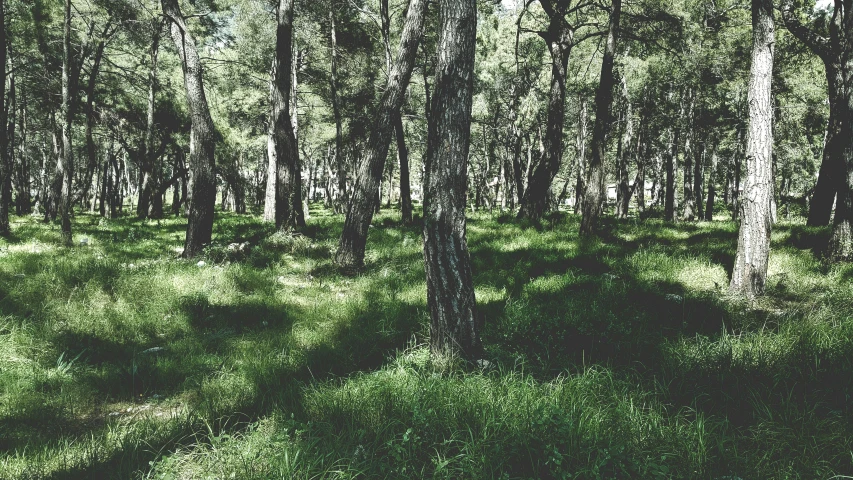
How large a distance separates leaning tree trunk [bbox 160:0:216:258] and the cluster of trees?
4 centimetres

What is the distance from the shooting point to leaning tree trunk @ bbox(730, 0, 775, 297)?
495 centimetres

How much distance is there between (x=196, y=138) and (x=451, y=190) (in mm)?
6824

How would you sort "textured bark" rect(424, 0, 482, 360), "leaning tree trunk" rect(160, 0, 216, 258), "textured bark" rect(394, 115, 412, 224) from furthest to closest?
"textured bark" rect(394, 115, 412, 224) < "leaning tree trunk" rect(160, 0, 216, 258) < "textured bark" rect(424, 0, 482, 360)

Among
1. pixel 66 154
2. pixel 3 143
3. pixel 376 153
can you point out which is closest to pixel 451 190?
pixel 376 153

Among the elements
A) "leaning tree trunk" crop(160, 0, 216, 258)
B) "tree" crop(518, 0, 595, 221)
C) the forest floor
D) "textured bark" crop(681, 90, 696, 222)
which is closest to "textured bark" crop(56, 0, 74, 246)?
the forest floor

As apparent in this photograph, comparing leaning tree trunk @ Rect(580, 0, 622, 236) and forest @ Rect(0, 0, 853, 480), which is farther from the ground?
leaning tree trunk @ Rect(580, 0, 622, 236)

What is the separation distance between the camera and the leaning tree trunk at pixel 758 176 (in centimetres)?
495

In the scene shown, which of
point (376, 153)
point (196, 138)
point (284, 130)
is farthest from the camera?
point (284, 130)

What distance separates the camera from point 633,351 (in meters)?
3.51

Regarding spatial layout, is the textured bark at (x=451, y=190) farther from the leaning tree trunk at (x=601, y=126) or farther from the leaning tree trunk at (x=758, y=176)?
the leaning tree trunk at (x=601, y=126)

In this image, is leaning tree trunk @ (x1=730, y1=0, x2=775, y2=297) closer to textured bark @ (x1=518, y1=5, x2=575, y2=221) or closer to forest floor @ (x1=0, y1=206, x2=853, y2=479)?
forest floor @ (x1=0, y1=206, x2=853, y2=479)

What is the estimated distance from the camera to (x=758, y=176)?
496cm

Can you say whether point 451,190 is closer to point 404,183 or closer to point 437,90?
point 437,90

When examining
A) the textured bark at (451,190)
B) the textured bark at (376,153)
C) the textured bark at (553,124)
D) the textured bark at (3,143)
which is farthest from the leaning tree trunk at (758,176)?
the textured bark at (3,143)
